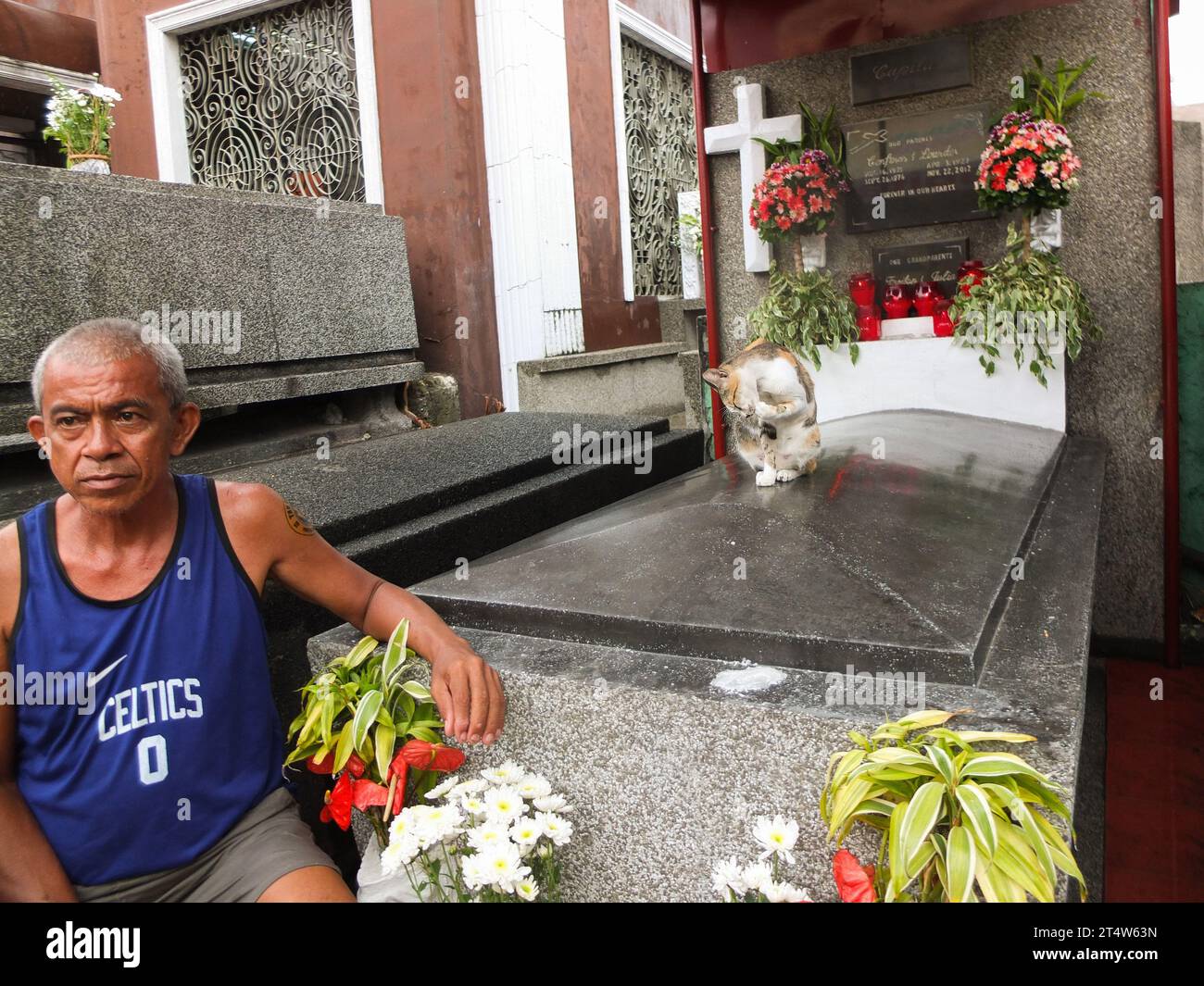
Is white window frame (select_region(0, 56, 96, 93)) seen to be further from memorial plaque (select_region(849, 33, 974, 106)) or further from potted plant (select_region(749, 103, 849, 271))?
memorial plaque (select_region(849, 33, 974, 106))

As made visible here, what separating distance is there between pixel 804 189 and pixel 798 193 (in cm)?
3

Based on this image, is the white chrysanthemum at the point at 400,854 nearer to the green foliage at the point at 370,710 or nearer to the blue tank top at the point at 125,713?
the green foliage at the point at 370,710

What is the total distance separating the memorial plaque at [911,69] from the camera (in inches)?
177

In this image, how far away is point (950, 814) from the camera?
143 centimetres

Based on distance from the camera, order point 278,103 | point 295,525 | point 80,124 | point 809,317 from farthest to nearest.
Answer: point 278,103 < point 80,124 < point 809,317 < point 295,525

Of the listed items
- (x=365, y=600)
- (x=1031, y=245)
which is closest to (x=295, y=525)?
(x=365, y=600)

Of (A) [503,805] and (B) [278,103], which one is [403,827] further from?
(B) [278,103]

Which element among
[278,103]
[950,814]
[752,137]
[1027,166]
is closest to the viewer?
[950,814]

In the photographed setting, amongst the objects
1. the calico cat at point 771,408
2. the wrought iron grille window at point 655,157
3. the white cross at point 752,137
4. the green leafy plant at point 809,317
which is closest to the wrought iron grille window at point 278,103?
the wrought iron grille window at point 655,157

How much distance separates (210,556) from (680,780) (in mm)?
954

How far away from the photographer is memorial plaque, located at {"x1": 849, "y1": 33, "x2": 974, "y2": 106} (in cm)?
450
